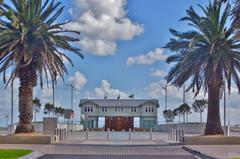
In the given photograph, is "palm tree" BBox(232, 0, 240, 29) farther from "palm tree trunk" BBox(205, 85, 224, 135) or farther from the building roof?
the building roof

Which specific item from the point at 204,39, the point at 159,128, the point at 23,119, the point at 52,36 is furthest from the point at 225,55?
the point at 159,128

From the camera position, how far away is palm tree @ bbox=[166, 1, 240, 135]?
120 feet

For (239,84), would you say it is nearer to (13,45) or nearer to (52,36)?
(52,36)

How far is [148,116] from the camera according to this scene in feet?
346

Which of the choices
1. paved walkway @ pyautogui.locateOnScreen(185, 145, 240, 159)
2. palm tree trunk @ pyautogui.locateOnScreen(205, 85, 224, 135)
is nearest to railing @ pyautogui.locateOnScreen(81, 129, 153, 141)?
palm tree trunk @ pyautogui.locateOnScreen(205, 85, 224, 135)

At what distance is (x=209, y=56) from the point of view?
36594 mm

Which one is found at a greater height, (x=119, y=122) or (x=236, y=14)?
(x=236, y=14)

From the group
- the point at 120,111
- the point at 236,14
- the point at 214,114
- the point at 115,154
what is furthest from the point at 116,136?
the point at 120,111

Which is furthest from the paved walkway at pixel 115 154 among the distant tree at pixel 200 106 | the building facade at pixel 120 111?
the building facade at pixel 120 111

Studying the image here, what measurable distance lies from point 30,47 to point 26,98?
3977 millimetres

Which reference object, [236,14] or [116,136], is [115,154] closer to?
[236,14]

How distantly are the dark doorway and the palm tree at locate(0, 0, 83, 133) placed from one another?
6455cm

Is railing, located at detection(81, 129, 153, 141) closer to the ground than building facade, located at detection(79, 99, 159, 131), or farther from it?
closer to the ground

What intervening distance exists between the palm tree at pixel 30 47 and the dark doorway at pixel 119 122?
64549 mm
